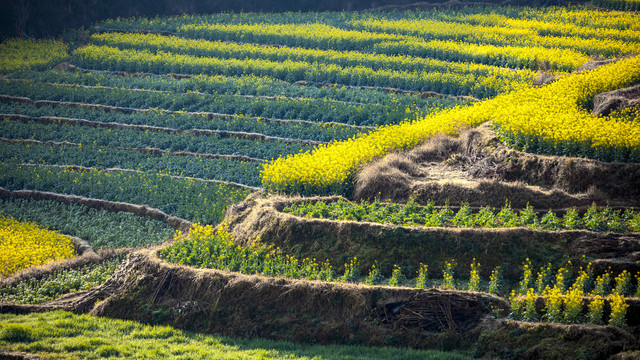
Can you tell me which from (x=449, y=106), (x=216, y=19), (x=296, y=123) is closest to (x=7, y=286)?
(x=296, y=123)

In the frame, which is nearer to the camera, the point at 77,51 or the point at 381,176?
the point at 381,176

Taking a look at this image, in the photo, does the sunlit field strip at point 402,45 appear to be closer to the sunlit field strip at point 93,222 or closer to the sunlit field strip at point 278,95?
the sunlit field strip at point 278,95

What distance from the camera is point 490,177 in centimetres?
1670

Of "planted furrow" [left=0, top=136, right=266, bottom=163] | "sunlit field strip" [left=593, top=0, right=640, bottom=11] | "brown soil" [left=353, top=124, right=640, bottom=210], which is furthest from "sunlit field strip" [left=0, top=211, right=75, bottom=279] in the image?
"sunlit field strip" [left=593, top=0, right=640, bottom=11]

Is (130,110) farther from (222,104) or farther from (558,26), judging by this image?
(558,26)

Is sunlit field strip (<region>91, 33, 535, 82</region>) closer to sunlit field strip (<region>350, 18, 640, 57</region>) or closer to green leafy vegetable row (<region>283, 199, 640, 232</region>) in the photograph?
sunlit field strip (<region>350, 18, 640, 57</region>)

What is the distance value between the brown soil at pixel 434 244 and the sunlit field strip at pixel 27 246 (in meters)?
5.65

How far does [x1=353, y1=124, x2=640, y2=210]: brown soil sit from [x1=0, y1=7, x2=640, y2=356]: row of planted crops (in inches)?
19.6

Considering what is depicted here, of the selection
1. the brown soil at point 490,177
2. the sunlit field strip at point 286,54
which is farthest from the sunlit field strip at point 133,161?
the sunlit field strip at point 286,54

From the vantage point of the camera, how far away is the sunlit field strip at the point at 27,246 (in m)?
17.0

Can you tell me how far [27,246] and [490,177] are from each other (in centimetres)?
1216

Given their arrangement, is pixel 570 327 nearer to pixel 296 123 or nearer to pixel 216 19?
pixel 296 123

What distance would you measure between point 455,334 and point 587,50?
21723mm

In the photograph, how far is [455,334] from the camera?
11.7 meters
